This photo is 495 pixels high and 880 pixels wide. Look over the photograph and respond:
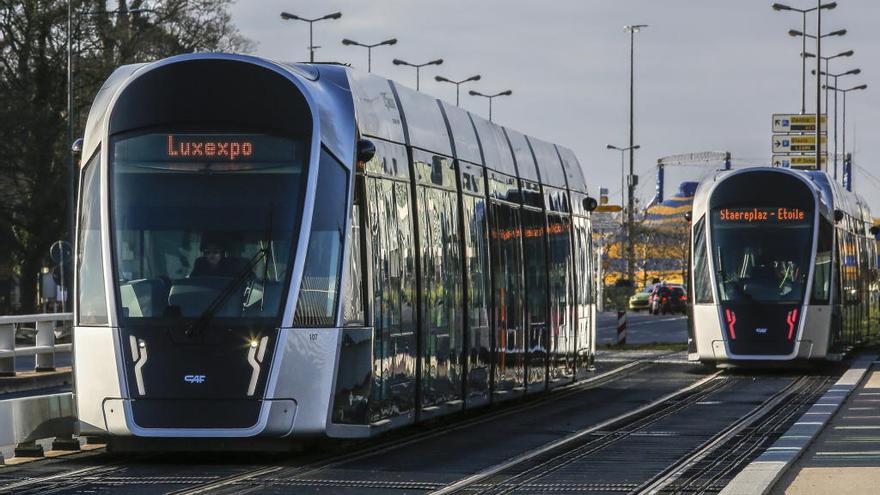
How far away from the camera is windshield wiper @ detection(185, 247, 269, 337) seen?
15.9m

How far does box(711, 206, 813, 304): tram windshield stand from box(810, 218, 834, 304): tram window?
33 cm

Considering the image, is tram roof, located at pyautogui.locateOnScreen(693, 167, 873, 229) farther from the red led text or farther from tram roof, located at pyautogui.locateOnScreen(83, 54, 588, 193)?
the red led text

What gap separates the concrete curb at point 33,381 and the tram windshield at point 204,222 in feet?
55.7

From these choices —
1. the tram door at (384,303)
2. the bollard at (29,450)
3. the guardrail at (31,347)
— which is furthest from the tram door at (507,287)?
the guardrail at (31,347)

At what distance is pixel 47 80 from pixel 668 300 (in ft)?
148

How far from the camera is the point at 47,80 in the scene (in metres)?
57.8

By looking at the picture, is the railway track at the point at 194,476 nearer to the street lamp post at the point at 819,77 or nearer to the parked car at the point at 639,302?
the street lamp post at the point at 819,77

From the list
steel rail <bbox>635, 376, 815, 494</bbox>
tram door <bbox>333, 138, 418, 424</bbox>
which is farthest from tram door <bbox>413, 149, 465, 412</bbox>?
steel rail <bbox>635, 376, 815, 494</bbox>

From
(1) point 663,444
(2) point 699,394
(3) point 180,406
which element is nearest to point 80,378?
(3) point 180,406

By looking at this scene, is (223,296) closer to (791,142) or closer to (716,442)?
(716,442)

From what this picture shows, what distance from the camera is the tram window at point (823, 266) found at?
34594mm

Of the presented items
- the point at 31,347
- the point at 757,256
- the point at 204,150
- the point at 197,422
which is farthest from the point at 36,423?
the point at 757,256

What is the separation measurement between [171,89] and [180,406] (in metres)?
2.62

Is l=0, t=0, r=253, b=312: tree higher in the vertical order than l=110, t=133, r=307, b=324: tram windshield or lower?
higher
